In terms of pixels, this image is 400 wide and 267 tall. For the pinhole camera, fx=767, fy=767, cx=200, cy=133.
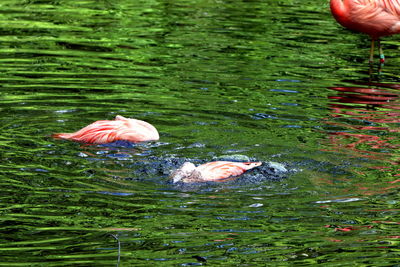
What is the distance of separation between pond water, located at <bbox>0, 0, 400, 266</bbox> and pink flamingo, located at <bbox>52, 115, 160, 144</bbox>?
0.40ft

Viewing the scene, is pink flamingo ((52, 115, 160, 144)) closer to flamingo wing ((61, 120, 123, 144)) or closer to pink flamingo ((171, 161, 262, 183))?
flamingo wing ((61, 120, 123, 144))

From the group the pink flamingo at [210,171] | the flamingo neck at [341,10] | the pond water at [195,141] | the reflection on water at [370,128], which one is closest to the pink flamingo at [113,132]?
the pond water at [195,141]

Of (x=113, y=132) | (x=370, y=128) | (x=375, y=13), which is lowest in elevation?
(x=370, y=128)

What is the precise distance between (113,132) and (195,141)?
88 centimetres

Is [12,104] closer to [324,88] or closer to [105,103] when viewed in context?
[105,103]

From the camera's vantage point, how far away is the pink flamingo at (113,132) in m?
8.02

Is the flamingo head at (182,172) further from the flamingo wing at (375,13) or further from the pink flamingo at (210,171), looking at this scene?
the flamingo wing at (375,13)

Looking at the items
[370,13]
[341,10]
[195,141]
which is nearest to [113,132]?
[195,141]

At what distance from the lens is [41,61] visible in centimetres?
1134

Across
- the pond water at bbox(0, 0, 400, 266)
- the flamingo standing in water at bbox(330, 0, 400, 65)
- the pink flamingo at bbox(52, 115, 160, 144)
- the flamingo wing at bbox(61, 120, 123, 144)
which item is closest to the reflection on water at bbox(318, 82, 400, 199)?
the pond water at bbox(0, 0, 400, 266)

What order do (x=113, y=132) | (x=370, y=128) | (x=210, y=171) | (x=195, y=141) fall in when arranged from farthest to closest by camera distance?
1. (x=370, y=128)
2. (x=113, y=132)
3. (x=195, y=141)
4. (x=210, y=171)

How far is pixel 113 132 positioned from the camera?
812 cm

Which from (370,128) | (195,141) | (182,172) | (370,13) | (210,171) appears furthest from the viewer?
(370,13)

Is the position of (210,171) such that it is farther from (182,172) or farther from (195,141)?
(195,141)
